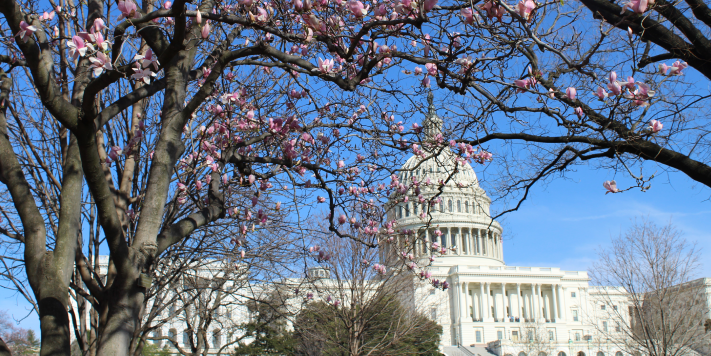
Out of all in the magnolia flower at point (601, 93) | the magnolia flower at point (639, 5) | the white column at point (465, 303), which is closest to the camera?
the magnolia flower at point (639, 5)

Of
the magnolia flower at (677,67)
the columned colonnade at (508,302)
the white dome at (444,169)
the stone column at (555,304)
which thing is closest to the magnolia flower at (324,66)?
the white dome at (444,169)

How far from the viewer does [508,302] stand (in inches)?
3093

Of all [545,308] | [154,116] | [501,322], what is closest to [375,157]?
[154,116]

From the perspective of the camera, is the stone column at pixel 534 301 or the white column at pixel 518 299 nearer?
the stone column at pixel 534 301

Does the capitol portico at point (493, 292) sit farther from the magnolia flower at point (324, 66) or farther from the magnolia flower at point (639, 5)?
the magnolia flower at point (324, 66)

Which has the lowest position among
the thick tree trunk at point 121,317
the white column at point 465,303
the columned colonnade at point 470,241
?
the thick tree trunk at point 121,317

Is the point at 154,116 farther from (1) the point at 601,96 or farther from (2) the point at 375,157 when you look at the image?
(1) the point at 601,96

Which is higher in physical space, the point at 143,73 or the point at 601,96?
the point at 601,96

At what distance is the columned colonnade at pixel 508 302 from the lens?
243 ft

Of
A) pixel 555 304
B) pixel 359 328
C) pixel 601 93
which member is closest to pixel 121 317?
pixel 601 93

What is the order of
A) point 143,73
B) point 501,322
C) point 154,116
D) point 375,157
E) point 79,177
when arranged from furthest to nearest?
point 501,322 < point 154,116 < point 375,157 < point 79,177 < point 143,73

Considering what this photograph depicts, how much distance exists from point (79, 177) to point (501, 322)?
245 feet

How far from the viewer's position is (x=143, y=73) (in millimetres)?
3354

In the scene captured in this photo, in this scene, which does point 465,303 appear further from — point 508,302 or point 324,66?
point 324,66
